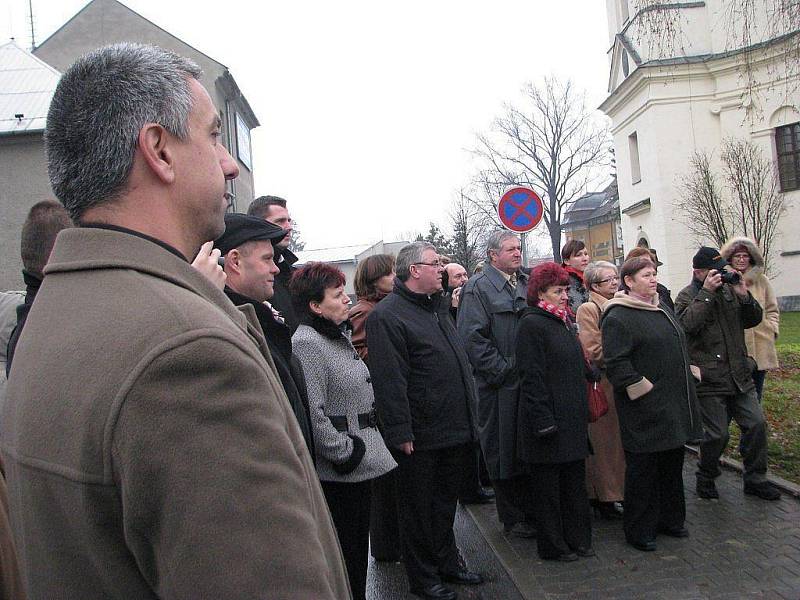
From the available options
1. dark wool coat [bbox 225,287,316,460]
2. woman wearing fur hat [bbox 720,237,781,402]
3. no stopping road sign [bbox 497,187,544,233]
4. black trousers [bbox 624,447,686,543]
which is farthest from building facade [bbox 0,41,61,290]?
dark wool coat [bbox 225,287,316,460]

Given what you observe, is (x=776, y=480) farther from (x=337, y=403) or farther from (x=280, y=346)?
(x=280, y=346)

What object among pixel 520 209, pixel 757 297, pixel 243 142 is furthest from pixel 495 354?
pixel 243 142

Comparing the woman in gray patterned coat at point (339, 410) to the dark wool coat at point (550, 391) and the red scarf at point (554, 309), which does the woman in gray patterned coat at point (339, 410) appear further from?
the red scarf at point (554, 309)

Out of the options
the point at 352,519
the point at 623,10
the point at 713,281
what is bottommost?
→ the point at 352,519

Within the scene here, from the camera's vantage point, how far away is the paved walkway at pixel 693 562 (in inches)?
193

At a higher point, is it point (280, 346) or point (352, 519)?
point (280, 346)

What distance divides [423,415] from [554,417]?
1120 millimetres

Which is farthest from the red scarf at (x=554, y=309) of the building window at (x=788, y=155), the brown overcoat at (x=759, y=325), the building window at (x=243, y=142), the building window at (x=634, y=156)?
the building window at (x=634, y=156)

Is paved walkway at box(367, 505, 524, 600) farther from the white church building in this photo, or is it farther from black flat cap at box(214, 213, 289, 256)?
the white church building

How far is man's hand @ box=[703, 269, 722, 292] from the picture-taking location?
6.67m

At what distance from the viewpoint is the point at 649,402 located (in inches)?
225

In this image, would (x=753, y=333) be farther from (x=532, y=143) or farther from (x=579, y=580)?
(x=532, y=143)

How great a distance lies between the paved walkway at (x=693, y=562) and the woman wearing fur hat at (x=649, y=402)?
0.26 m

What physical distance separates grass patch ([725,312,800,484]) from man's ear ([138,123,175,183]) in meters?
7.18
